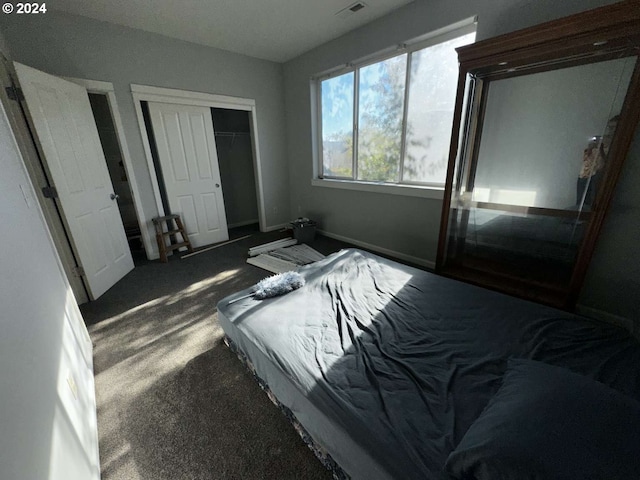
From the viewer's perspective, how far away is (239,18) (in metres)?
2.67

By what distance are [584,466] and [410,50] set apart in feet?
10.7

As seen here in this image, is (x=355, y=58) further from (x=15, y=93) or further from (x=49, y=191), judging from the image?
(x=49, y=191)

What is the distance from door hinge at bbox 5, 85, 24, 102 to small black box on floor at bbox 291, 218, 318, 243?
9.20 feet

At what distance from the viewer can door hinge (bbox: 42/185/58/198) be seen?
2178mm

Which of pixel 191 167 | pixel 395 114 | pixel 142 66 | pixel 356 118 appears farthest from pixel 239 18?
pixel 395 114

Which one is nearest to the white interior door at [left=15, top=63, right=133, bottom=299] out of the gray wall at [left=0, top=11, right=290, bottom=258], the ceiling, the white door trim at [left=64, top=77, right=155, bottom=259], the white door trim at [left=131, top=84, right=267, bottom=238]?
the white door trim at [left=64, top=77, right=155, bottom=259]

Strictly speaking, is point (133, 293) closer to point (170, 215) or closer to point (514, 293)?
point (170, 215)

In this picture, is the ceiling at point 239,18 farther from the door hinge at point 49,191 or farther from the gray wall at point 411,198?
the door hinge at point 49,191

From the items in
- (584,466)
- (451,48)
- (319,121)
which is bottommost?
(584,466)

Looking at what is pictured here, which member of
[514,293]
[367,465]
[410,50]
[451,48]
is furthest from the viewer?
[410,50]

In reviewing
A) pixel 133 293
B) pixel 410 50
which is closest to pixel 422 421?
pixel 133 293

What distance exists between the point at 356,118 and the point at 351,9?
1.08 meters

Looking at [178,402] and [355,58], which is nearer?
[178,402]

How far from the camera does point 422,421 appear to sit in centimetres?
93
